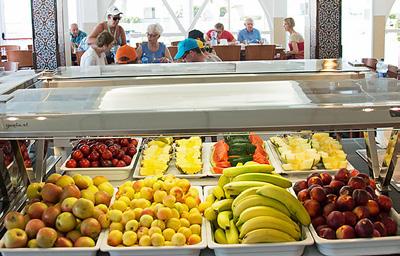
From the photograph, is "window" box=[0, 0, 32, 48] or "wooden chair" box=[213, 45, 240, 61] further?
"window" box=[0, 0, 32, 48]

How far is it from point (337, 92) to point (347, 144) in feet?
3.79

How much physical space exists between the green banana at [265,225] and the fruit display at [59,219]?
507 mm

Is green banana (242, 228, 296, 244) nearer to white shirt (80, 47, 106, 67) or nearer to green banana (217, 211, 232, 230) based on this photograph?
green banana (217, 211, 232, 230)

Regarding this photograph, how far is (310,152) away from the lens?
9.78ft

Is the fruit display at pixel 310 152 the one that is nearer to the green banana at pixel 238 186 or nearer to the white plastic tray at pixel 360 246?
the green banana at pixel 238 186

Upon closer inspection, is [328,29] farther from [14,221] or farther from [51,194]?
[14,221]

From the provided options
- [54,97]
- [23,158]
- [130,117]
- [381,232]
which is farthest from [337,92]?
[23,158]

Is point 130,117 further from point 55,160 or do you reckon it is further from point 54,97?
point 55,160

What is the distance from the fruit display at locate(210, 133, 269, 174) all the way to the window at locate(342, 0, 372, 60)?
9836 millimetres

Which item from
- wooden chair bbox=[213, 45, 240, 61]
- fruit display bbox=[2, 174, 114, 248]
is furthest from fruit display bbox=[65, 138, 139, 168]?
wooden chair bbox=[213, 45, 240, 61]

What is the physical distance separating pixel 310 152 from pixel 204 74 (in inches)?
25.2

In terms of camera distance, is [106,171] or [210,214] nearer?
[210,214]

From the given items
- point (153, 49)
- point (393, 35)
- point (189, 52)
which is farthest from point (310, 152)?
point (393, 35)

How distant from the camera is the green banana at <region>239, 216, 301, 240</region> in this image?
2113 mm
